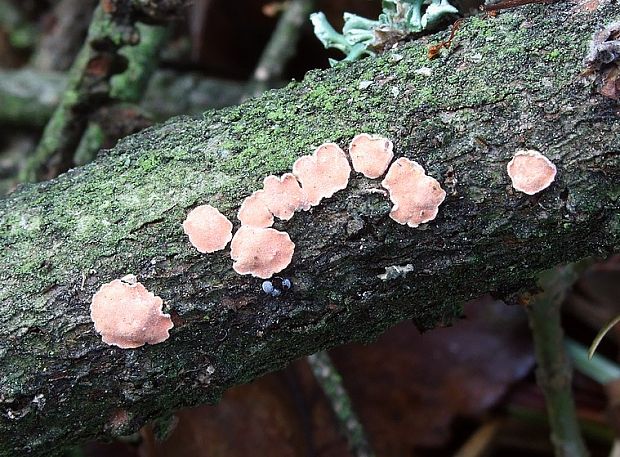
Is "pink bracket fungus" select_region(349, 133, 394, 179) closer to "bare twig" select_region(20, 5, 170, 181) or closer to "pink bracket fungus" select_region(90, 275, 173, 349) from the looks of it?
"pink bracket fungus" select_region(90, 275, 173, 349)

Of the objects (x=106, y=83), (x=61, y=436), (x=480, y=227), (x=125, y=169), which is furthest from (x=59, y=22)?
(x=480, y=227)

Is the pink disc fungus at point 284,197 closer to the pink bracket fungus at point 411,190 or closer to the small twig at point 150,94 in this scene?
the pink bracket fungus at point 411,190

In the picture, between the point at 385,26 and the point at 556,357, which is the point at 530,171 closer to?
the point at 385,26

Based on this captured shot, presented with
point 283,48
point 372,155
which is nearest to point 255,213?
point 372,155

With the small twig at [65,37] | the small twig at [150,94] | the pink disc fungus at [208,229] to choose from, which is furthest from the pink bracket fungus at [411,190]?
the small twig at [65,37]

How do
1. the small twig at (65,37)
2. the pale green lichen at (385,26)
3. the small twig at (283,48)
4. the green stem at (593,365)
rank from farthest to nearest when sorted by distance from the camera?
the small twig at (65,37)
the small twig at (283,48)
the green stem at (593,365)
the pale green lichen at (385,26)

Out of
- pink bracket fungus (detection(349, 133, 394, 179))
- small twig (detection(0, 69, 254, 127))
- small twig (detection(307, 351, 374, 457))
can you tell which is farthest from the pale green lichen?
small twig (detection(0, 69, 254, 127))

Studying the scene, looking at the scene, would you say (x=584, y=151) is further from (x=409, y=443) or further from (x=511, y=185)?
(x=409, y=443)
